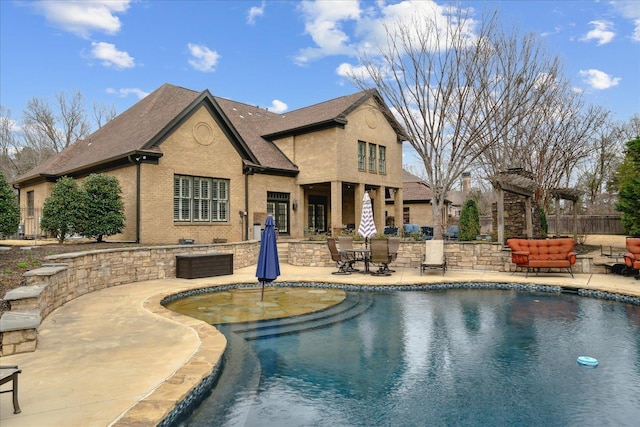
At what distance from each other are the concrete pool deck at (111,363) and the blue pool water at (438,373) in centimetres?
44

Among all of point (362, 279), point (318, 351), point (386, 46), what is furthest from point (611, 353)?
point (386, 46)

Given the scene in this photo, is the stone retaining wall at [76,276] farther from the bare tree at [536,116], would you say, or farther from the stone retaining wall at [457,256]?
the bare tree at [536,116]

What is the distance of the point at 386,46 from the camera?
16062 millimetres

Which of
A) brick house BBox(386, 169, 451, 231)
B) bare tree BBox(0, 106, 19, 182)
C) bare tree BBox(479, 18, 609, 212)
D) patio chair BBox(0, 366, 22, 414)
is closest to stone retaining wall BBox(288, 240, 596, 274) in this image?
bare tree BBox(479, 18, 609, 212)

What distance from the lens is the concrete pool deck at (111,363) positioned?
331cm

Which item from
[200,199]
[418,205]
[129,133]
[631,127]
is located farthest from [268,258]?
[631,127]

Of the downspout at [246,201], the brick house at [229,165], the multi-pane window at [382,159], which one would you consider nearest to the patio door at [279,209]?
the brick house at [229,165]

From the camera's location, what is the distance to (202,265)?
11.7 meters

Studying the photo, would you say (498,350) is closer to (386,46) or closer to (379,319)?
(379,319)

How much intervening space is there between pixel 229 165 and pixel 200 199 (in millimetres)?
2103

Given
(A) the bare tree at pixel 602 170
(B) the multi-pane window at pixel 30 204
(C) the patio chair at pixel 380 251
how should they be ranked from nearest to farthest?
(C) the patio chair at pixel 380 251
(B) the multi-pane window at pixel 30 204
(A) the bare tree at pixel 602 170

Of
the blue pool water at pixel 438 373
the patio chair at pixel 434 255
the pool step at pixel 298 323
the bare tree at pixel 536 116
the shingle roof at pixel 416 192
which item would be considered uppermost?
the bare tree at pixel 536 116

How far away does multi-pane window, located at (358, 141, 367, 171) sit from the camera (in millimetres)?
22038

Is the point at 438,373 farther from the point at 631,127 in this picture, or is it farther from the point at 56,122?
the point at 56,122
